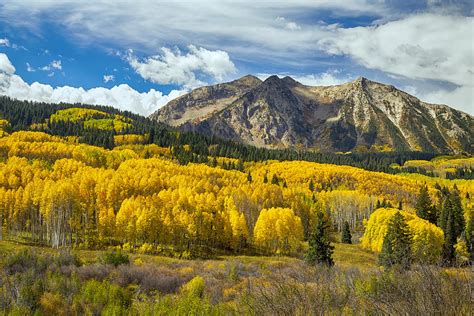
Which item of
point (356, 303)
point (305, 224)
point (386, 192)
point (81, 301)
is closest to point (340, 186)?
point (386, 192)

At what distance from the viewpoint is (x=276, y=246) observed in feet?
270

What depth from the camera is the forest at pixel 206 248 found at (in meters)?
11.7

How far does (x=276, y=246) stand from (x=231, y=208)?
46.2 feet

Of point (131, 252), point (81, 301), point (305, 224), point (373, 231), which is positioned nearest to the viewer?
point (81, 301)

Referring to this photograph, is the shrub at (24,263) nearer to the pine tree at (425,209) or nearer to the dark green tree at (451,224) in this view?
the dark green tree at (451,224)

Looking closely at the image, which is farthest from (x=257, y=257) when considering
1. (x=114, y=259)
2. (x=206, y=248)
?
(x=114, y=259)

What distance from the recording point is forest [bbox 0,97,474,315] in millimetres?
11727

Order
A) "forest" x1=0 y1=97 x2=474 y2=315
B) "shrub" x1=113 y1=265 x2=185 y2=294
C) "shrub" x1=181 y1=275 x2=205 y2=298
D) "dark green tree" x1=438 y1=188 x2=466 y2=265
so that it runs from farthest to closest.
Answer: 1. "dark green tree" x1=438 y1=188 x2=466 y2=265
2. "shrub" x1=113 y1=265 x2=185 y2=294
3. "shrub" x1=181 y1=275 x2=205 y2=298
4. "forest" x1=0 y1=97 x2=474 y2=315

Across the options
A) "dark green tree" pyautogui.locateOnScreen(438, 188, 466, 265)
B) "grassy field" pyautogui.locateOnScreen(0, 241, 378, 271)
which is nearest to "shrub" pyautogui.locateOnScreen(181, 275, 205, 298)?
"grassy field" pyautogui.locateOnScreen(0, 241, 378, 271)

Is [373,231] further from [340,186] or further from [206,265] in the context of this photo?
[340,186]

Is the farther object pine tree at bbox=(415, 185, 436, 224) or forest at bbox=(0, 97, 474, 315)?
pine tree at bbox=(415, 185, 436, 224)

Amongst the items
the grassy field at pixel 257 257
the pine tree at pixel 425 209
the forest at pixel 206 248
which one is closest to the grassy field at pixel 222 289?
the forest at pixel 206 248

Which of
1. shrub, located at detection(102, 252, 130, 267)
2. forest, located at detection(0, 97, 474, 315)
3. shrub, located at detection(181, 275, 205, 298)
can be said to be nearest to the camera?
forest, located at detection(0, 97, 474, 315)

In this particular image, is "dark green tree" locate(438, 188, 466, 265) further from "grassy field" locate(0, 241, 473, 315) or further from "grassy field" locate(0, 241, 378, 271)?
"grassy field" locate(0, 241, 473, 315)
